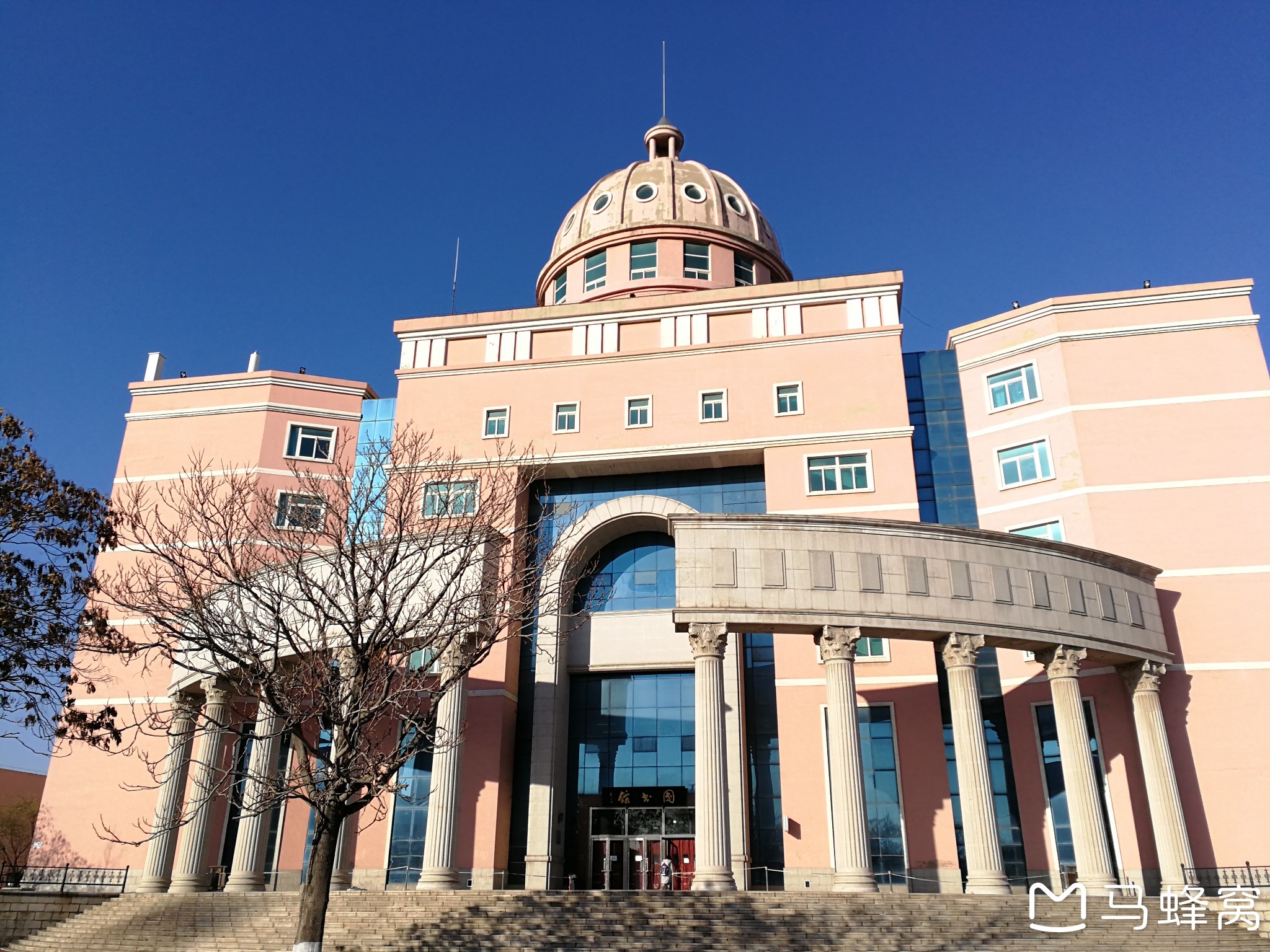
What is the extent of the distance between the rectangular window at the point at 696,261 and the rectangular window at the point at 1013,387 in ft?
46.9

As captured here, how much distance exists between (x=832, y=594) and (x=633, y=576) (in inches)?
414

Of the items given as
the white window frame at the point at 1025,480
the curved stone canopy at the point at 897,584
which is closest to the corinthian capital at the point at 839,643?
the curved stone canopy at the point at 897,584

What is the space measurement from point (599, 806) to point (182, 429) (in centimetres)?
2445

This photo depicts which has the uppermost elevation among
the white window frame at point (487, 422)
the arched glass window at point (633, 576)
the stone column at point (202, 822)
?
the white window frame at point (487, 422)

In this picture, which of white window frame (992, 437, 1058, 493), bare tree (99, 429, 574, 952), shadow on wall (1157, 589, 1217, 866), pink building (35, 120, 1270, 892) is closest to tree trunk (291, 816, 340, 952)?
bare tree (99, 429, 574, 952)

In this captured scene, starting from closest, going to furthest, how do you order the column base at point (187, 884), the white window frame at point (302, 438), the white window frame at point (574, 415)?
the column base at point (187, 884) < the white window frame at point (574, 415) < the white window frame at point (302, 438)

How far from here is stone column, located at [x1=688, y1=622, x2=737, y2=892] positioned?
2567 cm

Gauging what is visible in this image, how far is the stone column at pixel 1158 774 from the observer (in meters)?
29.1

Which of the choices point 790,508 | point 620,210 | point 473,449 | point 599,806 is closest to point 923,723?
point 790,508

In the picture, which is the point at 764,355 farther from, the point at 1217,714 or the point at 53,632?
the point at 53,632

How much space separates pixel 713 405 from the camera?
38.2 meters

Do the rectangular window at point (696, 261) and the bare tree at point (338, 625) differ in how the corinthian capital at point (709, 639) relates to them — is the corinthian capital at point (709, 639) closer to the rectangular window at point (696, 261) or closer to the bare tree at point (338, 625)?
the bare tree at point (338, 625)

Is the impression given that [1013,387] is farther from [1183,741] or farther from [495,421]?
[495,421]

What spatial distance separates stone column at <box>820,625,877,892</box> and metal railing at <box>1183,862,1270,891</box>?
10.4 m
